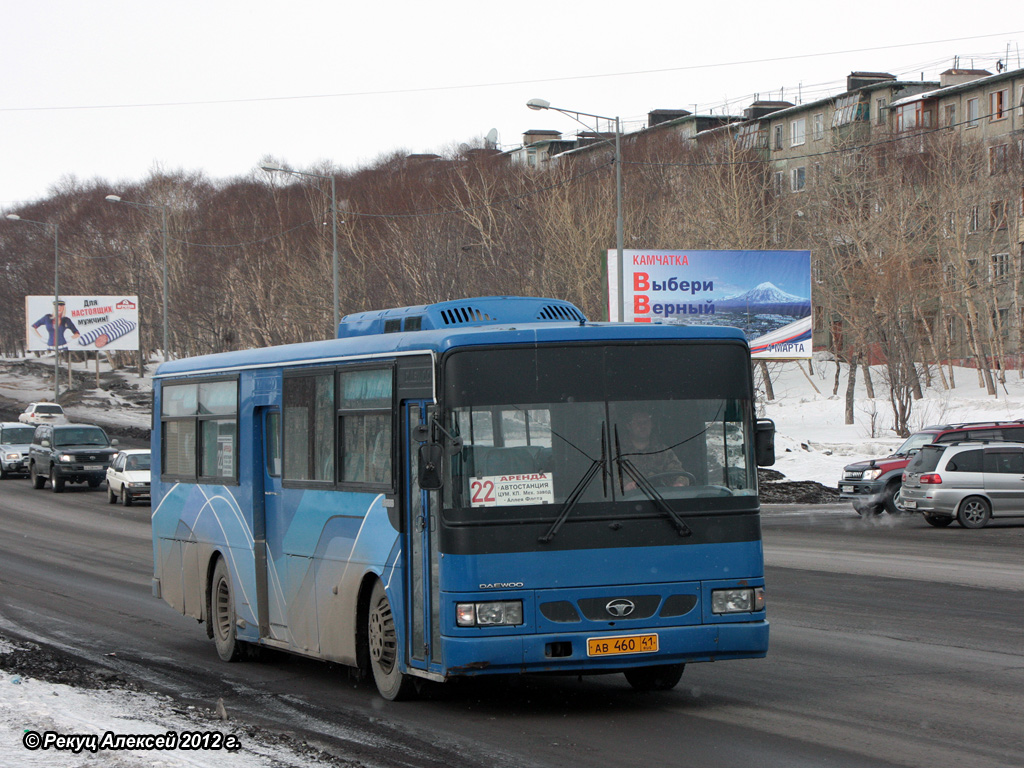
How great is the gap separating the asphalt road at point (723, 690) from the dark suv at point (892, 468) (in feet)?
33.1

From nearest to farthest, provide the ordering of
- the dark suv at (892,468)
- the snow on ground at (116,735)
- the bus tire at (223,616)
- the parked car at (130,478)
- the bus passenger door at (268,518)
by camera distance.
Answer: the snow on ground at (116,735) → the bus passenger door at (268,518) → the bus tire at (223,616) → the dark suv at (892,468) → the parked car at (130,478)

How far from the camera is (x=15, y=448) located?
4600 centimetres

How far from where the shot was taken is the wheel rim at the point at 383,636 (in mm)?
8812

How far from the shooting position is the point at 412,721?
826 centimetres

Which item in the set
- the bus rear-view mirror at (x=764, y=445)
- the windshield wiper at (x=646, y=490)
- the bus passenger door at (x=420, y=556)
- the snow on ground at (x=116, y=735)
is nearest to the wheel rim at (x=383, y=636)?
the bus passenger door at (x=420, y=556)

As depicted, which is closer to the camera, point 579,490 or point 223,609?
point 579,490

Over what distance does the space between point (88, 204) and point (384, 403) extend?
367 feet

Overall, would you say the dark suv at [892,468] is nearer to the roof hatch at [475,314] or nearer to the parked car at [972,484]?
the parked car at [972,484]

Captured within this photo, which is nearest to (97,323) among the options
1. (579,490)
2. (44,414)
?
(44,414)

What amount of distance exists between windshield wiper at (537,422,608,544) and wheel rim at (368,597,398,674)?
4.47 feet

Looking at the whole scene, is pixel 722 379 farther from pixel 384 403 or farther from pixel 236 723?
pixel 236 723

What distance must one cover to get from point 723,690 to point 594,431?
231 cm

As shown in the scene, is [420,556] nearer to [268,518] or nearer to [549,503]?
Answer: [549,503]

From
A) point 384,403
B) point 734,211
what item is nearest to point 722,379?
point 384,403
